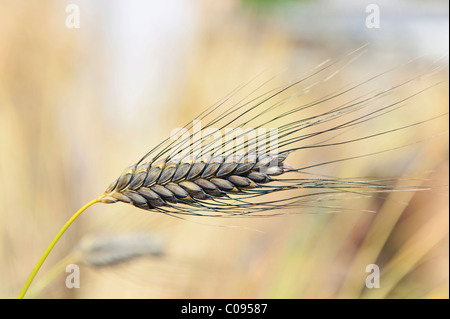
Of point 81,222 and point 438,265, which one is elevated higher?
point 81,222

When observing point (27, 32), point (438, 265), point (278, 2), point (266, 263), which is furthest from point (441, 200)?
point (27, 32)

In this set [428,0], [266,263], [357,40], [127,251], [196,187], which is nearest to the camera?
[196,187]

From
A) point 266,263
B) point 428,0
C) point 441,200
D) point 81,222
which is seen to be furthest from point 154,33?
point 428,0

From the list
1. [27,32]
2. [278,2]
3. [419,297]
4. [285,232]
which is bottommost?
[419,297]

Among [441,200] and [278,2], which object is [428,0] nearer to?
[278,2]

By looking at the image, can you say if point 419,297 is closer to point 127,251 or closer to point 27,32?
point 127,251

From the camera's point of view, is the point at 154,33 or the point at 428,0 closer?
the point at 154,33

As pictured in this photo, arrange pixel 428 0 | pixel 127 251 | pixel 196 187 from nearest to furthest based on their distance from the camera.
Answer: pixel 196 187, pixel 127 251, pixel 428 0
